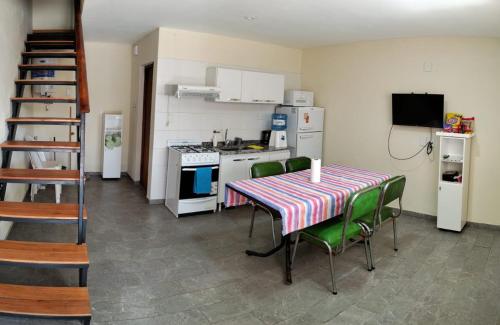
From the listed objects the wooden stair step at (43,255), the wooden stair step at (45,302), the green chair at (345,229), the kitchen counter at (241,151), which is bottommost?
the wooden stair step at (45,302)

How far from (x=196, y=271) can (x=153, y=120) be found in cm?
261

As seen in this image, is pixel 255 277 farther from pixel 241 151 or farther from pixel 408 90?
pixel 408 90

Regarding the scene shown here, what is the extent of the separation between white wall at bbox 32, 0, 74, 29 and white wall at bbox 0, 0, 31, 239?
24 centimetres

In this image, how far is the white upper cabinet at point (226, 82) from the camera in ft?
17.2

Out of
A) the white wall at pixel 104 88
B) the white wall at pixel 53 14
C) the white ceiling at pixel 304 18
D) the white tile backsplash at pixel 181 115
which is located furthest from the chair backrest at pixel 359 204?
the white wall at pixel 104 88

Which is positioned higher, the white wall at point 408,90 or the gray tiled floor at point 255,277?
the white wall at point 408,90

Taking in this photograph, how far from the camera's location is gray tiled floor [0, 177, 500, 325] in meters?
2.71

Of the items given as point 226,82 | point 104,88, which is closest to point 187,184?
point 226,82

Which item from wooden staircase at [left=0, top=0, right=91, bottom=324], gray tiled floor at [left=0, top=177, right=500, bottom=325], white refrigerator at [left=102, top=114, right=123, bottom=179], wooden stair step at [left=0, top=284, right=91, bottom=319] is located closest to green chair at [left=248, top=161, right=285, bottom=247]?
gray tiled floor at [left=0, top=177, right=500, bottom=325]

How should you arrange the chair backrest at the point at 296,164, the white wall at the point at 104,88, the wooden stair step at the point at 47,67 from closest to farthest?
1. the wooden stair step at the point at 47,67
2. the chair backrest at the point at 296,164
3. the white wall at the point at 104,88

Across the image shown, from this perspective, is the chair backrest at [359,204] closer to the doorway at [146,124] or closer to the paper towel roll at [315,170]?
the paper towel roll at [315,170]

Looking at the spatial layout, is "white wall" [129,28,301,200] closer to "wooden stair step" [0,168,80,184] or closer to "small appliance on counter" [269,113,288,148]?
"small appliance on counter" [269,113,288,148]

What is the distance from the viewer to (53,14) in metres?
5.22

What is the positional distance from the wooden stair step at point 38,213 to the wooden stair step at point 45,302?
46 centimetres
